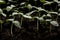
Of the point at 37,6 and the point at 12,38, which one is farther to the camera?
the point at 37,6

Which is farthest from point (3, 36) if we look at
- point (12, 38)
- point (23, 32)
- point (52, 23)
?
point (52, 23)

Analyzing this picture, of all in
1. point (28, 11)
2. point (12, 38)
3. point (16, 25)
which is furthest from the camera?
point (28, 11)

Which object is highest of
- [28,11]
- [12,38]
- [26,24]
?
[28,11]

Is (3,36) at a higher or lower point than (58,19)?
lower

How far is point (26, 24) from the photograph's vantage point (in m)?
2.21

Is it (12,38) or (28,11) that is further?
(28,11)

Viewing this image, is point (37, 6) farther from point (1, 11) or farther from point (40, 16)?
point (1, 11)

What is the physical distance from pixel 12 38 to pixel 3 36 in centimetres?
12

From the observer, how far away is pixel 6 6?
2.36m

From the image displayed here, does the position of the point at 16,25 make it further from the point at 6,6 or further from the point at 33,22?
the point at 6,6

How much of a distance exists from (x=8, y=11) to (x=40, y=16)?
1.37 feet

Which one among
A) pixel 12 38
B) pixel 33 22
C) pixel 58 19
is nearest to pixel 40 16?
pixel 33 22

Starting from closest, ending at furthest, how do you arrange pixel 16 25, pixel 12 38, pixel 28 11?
pixel 16 25 → pixel 12 38 → pixel 28 11

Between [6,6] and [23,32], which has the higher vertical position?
[6,6]
